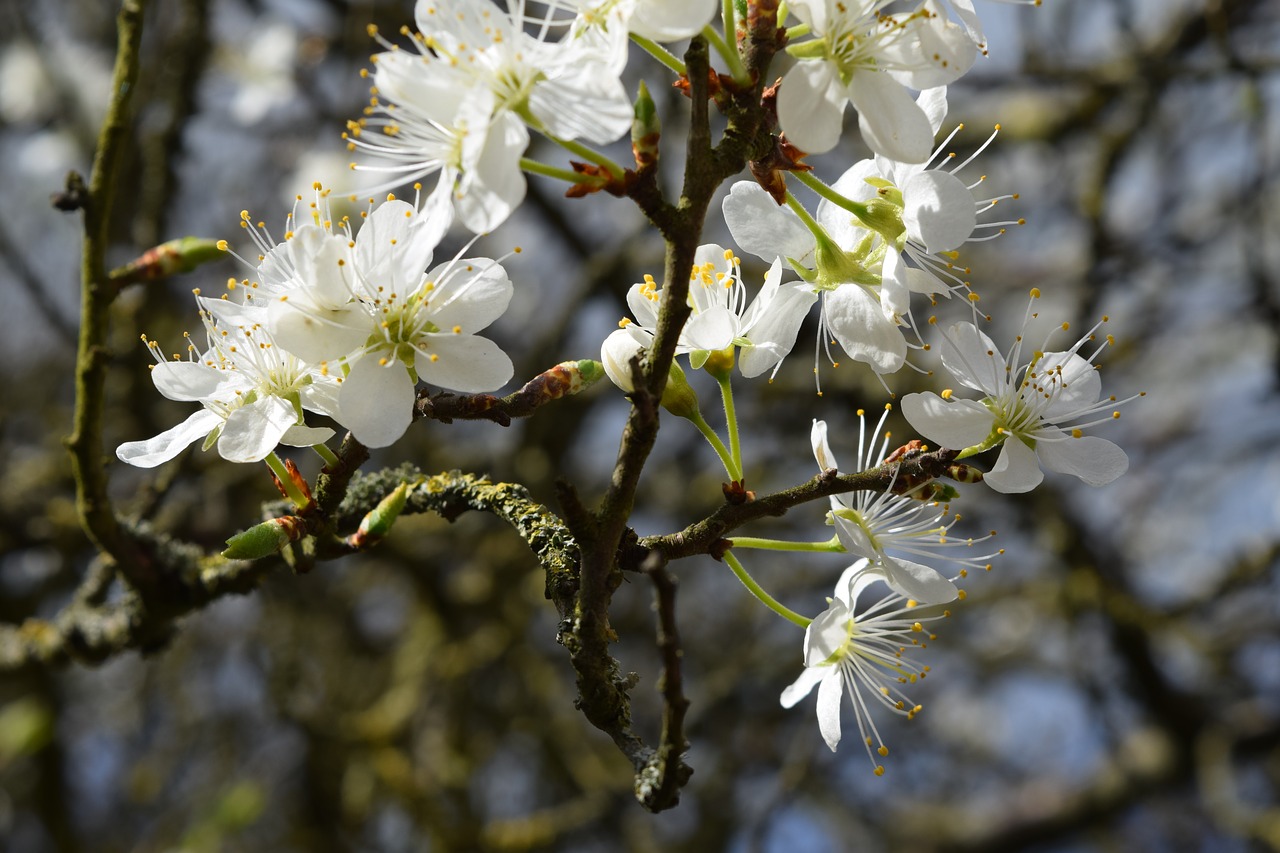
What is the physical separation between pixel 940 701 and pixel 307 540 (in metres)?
4.18

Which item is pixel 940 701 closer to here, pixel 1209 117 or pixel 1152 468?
pixel 1152 468

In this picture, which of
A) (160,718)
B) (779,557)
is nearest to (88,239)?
(779,557)

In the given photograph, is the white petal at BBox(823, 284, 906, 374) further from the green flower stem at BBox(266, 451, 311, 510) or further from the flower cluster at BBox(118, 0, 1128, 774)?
the green flower stem at BBox(266, 451, 311, 510)

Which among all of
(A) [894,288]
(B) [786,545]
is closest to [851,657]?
(B) [786,545]

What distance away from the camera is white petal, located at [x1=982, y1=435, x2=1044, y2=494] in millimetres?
1105

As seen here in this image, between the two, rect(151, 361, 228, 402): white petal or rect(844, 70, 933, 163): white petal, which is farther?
rect(151, 361, 228, 402): white petal

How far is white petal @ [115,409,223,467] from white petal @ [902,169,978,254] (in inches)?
29.1

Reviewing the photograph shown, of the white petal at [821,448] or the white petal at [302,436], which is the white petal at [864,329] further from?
the white petal at [302,436]

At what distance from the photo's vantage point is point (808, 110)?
966mm

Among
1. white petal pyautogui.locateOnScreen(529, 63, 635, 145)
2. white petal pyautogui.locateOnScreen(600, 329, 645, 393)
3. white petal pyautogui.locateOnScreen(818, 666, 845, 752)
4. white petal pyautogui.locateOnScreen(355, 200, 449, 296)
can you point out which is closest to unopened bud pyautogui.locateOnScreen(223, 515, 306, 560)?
white petal pyautogui.locateOnScreen(355, 200, 449, 296)

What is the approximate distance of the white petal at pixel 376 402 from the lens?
1.00 metres

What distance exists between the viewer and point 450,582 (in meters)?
3.61

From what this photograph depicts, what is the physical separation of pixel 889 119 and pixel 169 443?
0.81 meters

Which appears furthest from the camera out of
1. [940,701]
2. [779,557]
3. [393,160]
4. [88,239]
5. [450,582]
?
[940,701]
